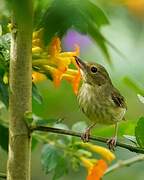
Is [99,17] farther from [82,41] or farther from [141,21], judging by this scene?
[82,41]

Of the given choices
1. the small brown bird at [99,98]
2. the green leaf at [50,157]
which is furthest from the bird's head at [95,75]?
the green leaf at [50,157]

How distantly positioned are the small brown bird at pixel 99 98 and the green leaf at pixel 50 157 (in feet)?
1.32

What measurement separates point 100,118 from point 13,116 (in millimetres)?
1170

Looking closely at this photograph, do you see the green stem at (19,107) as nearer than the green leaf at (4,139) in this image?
Yes

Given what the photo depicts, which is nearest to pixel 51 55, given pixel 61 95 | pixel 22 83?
pixel 22 83

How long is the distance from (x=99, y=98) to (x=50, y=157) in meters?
1.02

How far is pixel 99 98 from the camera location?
3.07 m

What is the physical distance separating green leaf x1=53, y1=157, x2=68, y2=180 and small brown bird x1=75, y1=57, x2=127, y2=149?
468mm

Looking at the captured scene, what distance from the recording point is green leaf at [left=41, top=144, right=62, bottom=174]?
6.74ft

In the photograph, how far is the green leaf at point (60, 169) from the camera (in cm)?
204

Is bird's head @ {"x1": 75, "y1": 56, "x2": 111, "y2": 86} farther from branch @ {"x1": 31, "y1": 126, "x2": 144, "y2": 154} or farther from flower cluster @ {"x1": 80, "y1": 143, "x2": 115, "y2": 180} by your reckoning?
branch @ {"x1": 31, "y1": 126, "x2": 144, "y2": 154}

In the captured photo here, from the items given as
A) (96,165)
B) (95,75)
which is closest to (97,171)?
(96,165)

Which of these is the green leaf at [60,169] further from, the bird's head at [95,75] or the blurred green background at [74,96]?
the bird's head at [95,75]

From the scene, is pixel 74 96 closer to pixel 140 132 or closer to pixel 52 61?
pixel 52 61
